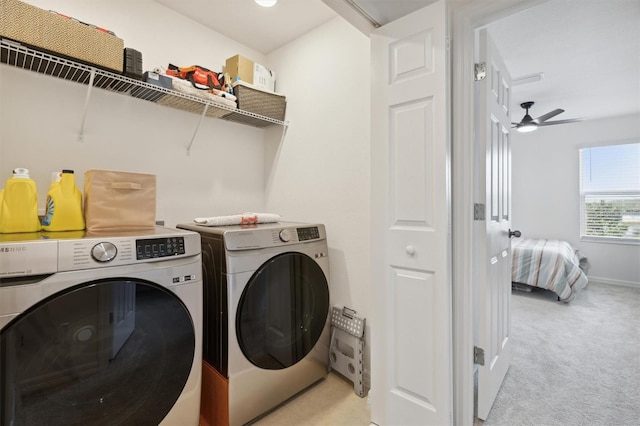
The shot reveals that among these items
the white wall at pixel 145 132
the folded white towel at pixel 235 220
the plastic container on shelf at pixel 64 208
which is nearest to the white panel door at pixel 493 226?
the folded white towel at pixel 235 220

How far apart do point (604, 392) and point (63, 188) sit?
3.12m

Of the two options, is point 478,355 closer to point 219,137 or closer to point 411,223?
point 411,223

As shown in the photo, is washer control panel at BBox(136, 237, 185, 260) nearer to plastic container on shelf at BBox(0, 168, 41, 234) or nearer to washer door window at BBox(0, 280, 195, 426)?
washer door window at BBox(0, 280, 195, 426)

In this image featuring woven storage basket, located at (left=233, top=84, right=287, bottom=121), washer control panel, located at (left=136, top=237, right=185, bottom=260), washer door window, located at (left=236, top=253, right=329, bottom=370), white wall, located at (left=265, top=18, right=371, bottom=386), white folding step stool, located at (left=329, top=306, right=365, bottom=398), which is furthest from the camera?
woven storage basket, located at (left=233, top=84, right=287, bottom=121)

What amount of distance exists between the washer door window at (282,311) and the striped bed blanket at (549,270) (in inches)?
124

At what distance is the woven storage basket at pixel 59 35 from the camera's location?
116 cm

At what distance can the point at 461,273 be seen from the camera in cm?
136

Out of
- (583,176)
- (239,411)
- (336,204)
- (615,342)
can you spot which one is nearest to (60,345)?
(239,411)

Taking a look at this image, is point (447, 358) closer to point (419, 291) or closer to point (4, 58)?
point (419, 291)

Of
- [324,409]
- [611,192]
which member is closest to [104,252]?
[324,409]

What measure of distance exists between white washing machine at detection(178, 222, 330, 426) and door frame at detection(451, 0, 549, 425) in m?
0.78

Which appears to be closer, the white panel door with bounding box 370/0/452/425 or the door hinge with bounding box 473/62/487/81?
the white panel door with bounding box 370/0/452/425

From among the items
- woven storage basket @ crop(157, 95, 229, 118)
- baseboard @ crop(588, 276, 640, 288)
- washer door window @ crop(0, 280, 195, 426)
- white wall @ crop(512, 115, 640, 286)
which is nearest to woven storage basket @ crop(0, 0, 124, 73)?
woven storage basket @ crop(157, 95, 229, 118)

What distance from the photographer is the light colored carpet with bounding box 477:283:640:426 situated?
160cm
